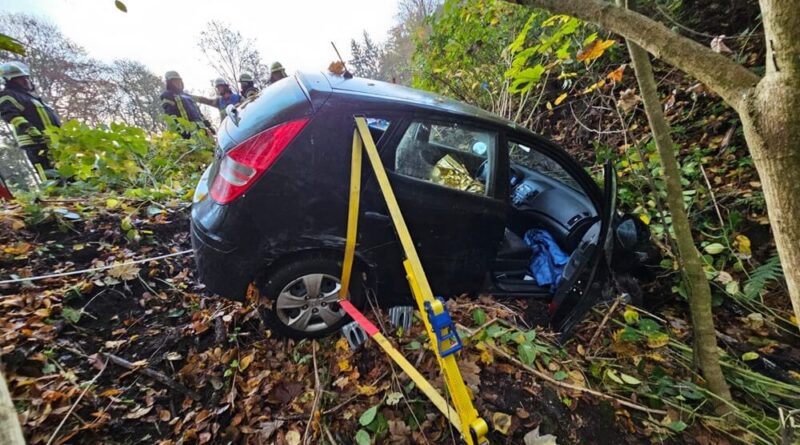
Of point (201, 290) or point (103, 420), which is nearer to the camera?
point (103, 420)

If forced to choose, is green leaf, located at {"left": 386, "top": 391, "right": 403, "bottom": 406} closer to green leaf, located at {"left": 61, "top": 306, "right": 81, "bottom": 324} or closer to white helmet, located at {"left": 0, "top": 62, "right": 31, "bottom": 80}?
green leaf, located at {"left": 61, "top": 306, "right": 81, "bottom": 324}

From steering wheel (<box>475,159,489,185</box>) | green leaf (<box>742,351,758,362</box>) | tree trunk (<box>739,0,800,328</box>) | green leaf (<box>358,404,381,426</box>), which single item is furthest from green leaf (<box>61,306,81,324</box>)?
green leaf (<box>742,351,758,362</box>)

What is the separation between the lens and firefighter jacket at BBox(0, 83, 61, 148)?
160 inches

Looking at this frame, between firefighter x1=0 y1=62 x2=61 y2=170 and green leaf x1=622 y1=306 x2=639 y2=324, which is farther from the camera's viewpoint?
firefighter x1=0 y1=62 x2=61 y2=170

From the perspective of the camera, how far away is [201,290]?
2.51 meters

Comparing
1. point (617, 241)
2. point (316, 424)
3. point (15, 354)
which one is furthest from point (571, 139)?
point (15, 354)

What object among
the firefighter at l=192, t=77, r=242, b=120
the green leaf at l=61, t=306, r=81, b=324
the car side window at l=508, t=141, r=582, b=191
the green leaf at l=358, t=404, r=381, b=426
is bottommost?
the green leaf at l=358, t=404, r=381, b=426

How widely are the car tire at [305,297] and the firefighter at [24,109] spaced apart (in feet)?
15.1

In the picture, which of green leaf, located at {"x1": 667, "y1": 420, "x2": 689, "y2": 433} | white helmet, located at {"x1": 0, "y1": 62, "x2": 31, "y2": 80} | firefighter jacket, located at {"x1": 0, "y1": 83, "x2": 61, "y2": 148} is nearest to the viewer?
green leaf, located at {"x1": 667, "y1": 420, "x2": 689, "y2": 433}

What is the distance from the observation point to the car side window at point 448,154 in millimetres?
1950

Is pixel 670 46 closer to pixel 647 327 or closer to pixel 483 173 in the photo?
pixel 483 173

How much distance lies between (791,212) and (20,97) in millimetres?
7449

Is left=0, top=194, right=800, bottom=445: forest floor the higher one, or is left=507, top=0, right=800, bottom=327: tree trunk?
left=507, top=0, right=800, bottom=327: tree trunk

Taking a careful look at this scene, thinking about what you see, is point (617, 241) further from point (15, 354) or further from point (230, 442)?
point (15, 354)
